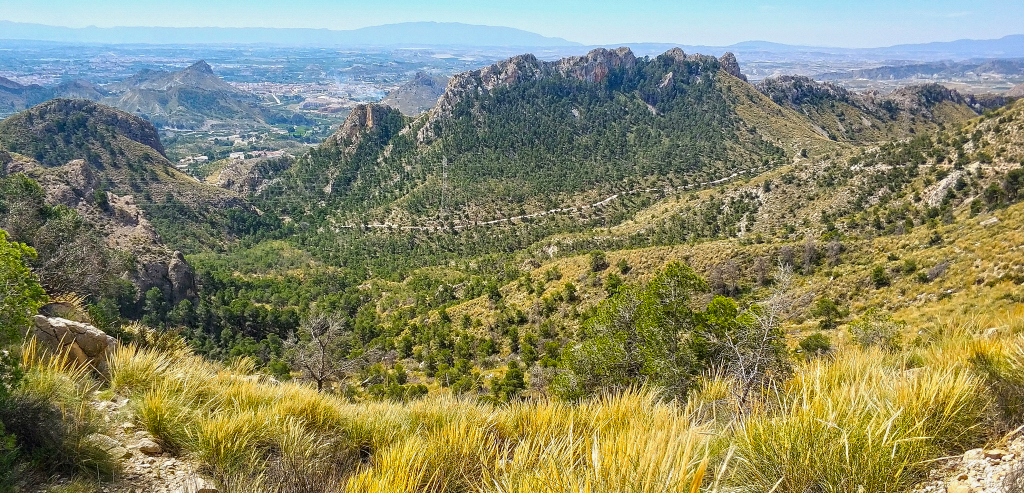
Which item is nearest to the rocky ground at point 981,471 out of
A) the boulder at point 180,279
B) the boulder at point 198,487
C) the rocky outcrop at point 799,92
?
the boulder at point 198,487

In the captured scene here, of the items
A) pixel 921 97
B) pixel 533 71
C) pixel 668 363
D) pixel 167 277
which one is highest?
pixel 533 71

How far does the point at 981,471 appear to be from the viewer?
2.76m

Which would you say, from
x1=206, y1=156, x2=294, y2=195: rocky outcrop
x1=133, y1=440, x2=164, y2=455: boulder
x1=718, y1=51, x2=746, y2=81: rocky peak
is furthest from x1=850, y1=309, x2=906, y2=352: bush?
x1=718, y1=51, x2=746, y2=81: rocky peak

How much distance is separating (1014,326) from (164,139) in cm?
24920

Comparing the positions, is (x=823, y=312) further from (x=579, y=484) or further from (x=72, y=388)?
(x=72, y=388)

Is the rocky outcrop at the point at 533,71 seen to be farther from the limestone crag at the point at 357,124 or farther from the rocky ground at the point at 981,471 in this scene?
the rocky ground at the point at 981,471

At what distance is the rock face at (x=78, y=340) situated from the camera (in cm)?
602

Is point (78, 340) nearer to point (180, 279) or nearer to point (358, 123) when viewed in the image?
point (180, 279)

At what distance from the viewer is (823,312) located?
72.8 feet

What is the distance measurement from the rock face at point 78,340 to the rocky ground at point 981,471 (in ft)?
27.5

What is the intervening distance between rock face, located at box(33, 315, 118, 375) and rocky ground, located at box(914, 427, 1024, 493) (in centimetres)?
839

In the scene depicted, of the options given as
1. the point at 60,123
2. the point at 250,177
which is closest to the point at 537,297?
the point at 250,177

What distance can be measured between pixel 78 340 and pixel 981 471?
960 cm

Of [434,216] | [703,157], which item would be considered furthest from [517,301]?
[703,157]
